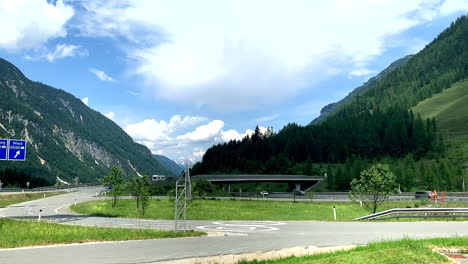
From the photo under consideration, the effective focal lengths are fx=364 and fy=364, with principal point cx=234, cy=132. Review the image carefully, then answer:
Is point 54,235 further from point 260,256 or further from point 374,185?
point 374,185

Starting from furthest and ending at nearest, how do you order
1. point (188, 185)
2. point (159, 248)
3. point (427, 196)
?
point (427, 196) → point (188, 185) → point (159, 248)

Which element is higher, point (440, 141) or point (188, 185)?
point (440, 141)

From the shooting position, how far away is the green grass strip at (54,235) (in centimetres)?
1816

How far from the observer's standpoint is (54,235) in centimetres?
1962

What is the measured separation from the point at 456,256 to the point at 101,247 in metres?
14.6

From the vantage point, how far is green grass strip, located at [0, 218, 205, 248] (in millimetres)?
18156

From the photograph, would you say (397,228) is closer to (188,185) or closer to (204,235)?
(204,235)

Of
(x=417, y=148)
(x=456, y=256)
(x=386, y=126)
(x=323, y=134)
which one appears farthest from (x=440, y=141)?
(x=456, y=256)

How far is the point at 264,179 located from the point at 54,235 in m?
97.5

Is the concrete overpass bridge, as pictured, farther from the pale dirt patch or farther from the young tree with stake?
the pale dirt patch

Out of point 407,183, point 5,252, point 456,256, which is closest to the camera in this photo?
point 456,256

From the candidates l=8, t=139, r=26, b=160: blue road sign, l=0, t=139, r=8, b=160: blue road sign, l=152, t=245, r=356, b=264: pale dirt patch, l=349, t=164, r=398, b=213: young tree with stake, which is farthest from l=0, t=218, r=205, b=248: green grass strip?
l=349, t=164, r=398, b=213: young tree with stake

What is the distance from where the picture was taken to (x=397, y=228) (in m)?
23.0

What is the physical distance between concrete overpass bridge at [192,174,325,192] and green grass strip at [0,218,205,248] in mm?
79229
